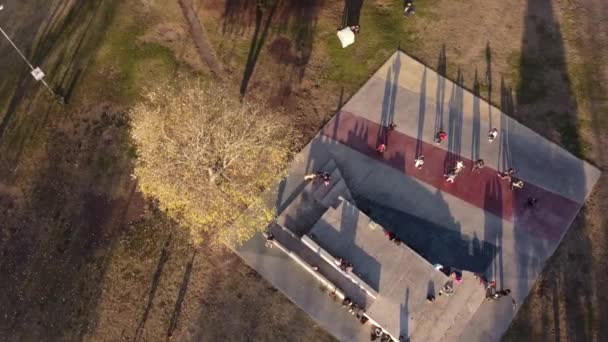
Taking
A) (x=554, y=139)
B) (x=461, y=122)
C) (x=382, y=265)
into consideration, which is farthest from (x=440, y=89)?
(x=382, y=265)

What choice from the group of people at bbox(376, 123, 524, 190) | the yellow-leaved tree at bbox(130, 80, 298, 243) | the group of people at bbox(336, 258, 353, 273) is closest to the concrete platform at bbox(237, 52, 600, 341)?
the group of people at bbox(376, 123, 524, 190)

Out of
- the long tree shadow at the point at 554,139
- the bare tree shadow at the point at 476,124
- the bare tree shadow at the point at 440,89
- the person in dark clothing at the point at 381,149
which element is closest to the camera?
the long tree shadow at the point at 554,139

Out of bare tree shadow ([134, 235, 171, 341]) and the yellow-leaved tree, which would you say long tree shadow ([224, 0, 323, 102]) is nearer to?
the yellow-leaved tree

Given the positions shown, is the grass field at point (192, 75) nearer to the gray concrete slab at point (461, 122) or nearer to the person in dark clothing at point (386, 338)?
the gray concrete slab at point (461, 122)

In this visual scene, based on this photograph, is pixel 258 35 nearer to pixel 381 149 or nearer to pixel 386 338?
pixel 381 149

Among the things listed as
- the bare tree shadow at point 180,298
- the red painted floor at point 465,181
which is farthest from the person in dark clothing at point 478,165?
the bare tree shadow at point 180,298
